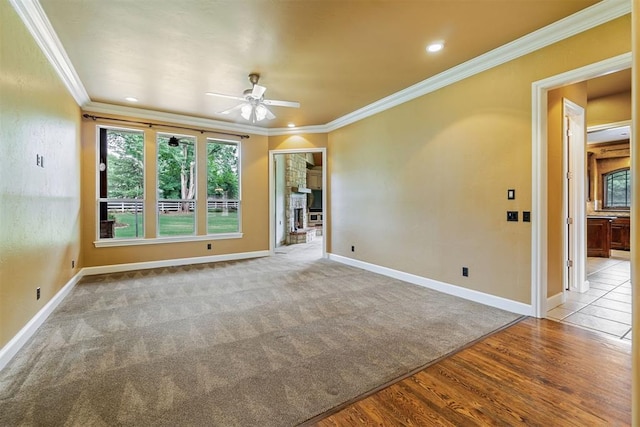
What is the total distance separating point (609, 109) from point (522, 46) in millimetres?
2597

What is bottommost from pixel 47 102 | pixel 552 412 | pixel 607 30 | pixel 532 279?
pixel 552 412

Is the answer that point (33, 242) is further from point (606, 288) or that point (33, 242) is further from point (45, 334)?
point (606, 288)

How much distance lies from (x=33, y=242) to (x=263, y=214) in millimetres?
4072

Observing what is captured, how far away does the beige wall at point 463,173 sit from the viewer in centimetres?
309

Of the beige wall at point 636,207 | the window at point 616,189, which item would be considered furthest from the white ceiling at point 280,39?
the window at point 616,189

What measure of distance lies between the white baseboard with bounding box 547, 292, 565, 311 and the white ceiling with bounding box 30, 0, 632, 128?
9.25 ft

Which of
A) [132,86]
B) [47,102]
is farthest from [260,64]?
[47,102]

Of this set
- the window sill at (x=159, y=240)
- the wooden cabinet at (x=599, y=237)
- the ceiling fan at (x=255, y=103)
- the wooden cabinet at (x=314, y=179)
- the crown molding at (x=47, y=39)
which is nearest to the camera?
the crown molding at (x=47, y=39)

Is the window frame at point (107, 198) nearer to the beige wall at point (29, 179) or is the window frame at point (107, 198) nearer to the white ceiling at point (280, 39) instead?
the white ceiling at point (280, 39)

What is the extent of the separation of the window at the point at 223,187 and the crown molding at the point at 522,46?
335cm

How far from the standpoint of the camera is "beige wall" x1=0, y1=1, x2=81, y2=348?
2.30 meters

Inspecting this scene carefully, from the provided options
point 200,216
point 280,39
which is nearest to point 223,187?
point 200,216

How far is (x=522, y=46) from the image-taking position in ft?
10.1

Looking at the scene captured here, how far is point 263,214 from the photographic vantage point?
660 centimetres
